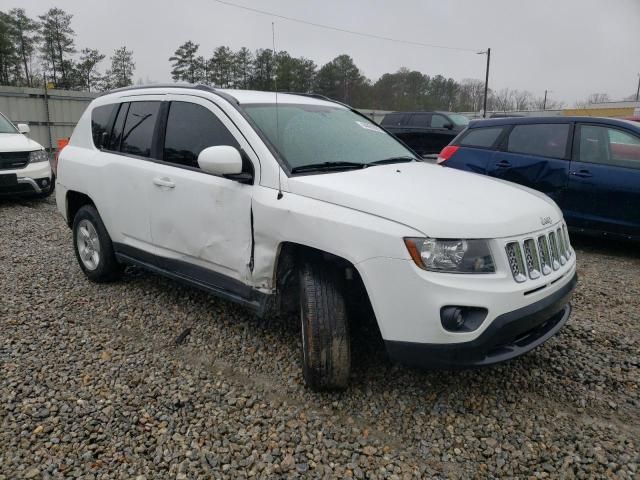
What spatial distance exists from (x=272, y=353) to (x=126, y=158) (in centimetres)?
200

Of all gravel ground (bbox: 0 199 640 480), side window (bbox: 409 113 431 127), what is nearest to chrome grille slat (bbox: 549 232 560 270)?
gravel ground (bbox: 0 199 640 480)

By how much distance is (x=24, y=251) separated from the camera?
575cm

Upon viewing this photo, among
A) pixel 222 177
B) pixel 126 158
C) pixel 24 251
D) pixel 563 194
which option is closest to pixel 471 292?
pixel 222 177

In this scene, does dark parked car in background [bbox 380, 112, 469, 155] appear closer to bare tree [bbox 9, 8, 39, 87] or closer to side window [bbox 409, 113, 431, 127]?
side window [bbox 409, 113, 431, 127]

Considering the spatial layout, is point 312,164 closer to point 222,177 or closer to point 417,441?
point 222,177

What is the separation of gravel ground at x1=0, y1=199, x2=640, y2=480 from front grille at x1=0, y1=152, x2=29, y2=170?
16.2ft

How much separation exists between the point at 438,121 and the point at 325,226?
1292 centimetres

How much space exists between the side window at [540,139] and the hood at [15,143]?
7658mm

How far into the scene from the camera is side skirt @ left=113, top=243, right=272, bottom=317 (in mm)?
3096

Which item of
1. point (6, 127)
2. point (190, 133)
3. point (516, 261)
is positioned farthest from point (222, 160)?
point (6, 127)

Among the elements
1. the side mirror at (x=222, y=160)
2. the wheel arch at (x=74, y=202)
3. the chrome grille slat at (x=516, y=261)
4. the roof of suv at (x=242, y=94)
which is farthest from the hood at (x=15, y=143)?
the chrome grille slat at (x=516, y=261)

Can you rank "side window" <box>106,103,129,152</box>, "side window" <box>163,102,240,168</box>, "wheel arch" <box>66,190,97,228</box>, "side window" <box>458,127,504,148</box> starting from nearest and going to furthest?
"side window" <box>163,102,240,168</box> < "side window" <box>106,103,129,152</box> < "wheel arch" <box>66,190,97,228</box> < "side window" <box>458,127,504,148</box>

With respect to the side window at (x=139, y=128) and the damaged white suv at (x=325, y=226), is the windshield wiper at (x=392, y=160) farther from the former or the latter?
the side window at (x=139, y=128)

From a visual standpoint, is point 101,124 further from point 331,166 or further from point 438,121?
point 438,121
